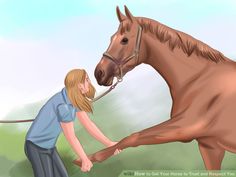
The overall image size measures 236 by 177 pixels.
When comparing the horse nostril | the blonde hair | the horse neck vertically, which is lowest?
the blonde hair

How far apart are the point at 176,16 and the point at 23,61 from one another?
98 centimetres

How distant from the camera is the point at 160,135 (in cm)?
220

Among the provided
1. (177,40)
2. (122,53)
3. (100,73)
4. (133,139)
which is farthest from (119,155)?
(177,40)

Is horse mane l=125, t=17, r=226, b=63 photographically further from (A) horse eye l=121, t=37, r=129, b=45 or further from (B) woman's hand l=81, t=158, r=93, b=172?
(B) woman's hand l=81, t=158, r=93, b=172

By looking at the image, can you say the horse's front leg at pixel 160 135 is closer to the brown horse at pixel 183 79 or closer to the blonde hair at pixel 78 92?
the brown horse at pixel 183 79

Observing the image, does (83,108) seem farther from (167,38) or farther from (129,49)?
(167,38)

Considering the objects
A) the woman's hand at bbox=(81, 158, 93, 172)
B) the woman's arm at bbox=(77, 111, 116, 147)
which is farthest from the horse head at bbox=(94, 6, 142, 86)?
the woman's hand at bbox=(81, 158, 93, 172)

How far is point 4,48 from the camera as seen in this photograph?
246 cm

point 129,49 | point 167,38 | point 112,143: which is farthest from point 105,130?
point 167,38

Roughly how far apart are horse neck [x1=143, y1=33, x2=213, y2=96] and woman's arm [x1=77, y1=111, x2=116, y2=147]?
0.48 meters

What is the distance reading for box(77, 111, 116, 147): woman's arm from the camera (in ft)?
7.52

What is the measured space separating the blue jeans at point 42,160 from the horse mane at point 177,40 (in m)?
0.83

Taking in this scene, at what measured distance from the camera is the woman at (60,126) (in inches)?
87.6

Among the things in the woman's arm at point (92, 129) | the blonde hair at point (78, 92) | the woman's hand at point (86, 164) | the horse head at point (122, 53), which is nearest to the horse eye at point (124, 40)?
the horse head at point (122, 53)
